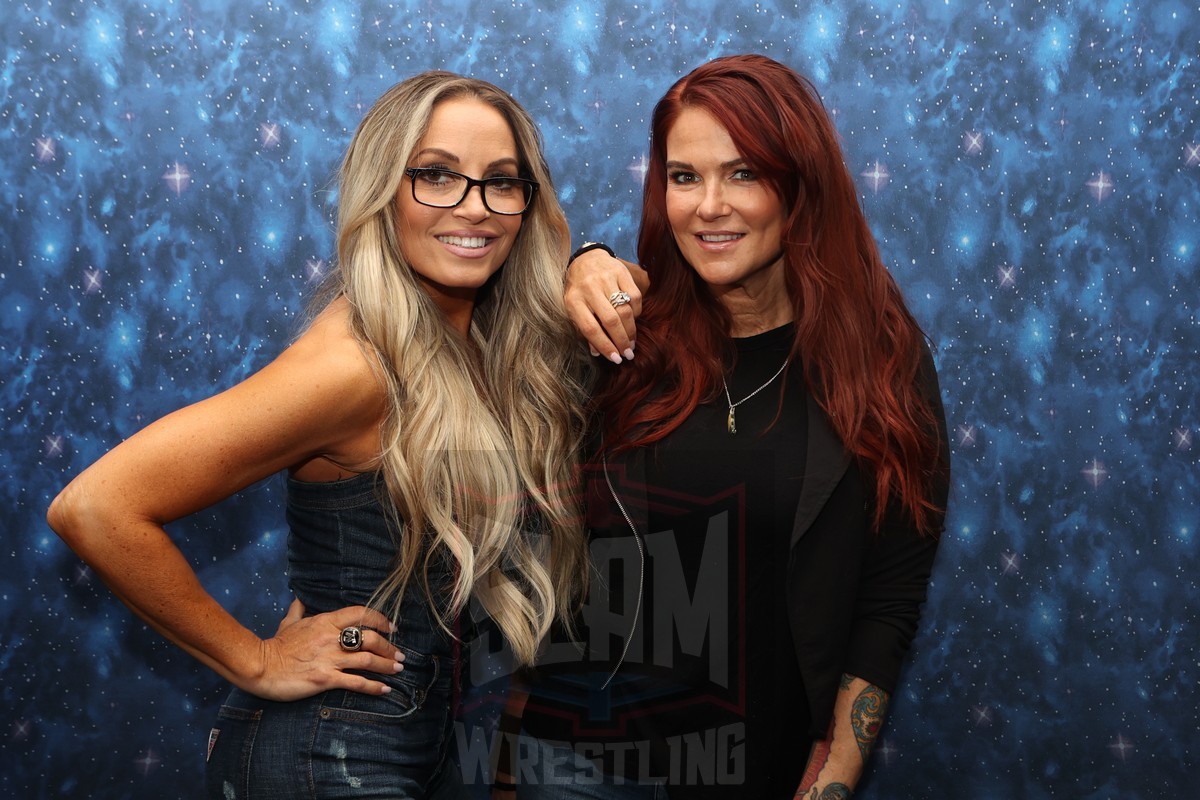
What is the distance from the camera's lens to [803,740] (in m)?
1.74

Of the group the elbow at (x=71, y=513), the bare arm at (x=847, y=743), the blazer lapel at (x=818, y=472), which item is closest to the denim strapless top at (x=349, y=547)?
the elbow at (x=71, y=513)

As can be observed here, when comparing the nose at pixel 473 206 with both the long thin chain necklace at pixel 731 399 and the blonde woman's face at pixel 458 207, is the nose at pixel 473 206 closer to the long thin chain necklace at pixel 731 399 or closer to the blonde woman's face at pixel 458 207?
the blonde woman's face at pixel 458 207

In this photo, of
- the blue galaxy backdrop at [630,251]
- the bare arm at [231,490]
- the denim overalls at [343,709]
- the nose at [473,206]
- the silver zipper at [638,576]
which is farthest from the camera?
the blue galaxy backdrop at [630,251]

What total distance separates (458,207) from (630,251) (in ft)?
2.77

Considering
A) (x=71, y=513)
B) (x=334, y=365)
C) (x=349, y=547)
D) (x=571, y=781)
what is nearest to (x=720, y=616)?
(x=571, y=781)

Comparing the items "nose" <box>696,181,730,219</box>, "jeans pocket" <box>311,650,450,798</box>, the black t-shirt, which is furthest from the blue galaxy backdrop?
"jeans pocket" <box>311,650,450,798</box>

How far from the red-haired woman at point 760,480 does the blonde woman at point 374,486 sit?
0.19 metres

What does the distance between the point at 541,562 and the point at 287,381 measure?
1.90 feet

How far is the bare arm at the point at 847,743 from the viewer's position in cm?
169

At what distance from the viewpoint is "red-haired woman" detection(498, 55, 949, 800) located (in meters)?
1.65

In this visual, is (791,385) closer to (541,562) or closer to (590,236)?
(541,562)

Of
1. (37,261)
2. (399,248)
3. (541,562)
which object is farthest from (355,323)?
(37,261)

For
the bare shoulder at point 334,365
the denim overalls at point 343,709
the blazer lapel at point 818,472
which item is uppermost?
the bare shoulder at point 334,365

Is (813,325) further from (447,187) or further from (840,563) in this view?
(447,187)
